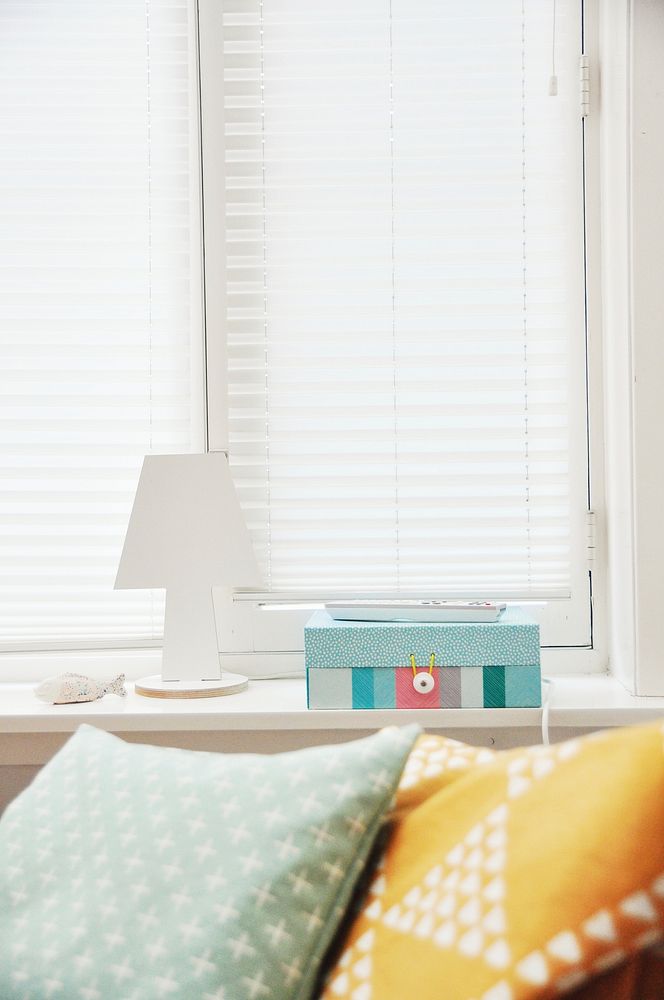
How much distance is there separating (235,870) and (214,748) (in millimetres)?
716

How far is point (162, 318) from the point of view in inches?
70.8

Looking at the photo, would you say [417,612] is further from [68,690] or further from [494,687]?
[68,690]

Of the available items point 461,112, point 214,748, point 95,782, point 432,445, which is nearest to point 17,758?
point 214,748

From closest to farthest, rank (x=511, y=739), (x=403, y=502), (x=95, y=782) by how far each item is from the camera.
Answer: (x=95, y=782) → (x=511, y=739) → (x=403, y=502)

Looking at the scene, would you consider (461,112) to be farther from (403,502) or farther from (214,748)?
(214,748)

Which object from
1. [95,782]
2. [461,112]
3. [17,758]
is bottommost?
[17,758]

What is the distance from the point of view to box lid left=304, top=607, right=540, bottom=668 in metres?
1.45

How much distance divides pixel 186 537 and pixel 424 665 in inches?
18.0

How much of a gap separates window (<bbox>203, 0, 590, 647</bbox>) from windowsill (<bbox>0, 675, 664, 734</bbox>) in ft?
0.96

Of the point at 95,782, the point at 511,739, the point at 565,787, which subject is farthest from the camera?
the point at 511,739

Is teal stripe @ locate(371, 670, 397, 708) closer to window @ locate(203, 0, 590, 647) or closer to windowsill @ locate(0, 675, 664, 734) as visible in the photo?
windowsill @ locate(0, 675, 664, 734)

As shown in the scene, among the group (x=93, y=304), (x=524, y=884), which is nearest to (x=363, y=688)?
(x=524, y=884)

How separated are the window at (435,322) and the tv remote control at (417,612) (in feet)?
0.65

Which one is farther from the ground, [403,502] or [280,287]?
[280,287]
